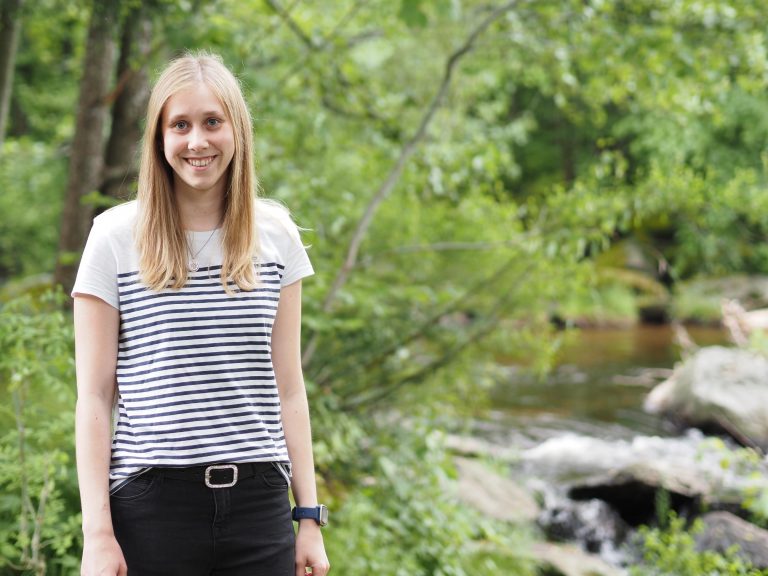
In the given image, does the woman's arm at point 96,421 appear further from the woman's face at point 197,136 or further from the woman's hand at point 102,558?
the woman's face at point 197,136

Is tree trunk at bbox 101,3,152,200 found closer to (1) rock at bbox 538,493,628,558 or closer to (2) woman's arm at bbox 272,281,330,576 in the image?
(2) woman's arm at bbox 272,281,330,576

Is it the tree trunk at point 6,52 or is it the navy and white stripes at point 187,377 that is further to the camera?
the tree trunk at point 6,52

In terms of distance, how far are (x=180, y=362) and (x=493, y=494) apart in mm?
4857

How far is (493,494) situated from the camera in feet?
19.9

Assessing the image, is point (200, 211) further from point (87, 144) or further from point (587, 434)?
point (587, 434)

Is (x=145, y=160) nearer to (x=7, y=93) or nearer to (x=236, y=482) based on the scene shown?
(x=236, y=482)

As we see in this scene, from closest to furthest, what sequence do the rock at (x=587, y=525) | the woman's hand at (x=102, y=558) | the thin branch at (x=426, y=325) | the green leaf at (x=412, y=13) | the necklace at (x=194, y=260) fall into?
the woman's hand at (x=102, y=558)
the necklace at (x=194, y=260)
the green leaf at (x=412, y=13)
the thin branch at (x=426, y=325)
the rock at (x=587, y=525)

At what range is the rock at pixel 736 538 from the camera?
4602 mm

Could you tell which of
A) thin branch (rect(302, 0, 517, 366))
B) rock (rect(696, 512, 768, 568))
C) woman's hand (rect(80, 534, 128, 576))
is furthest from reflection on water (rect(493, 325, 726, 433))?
woman's hand (rect(80, 534, 128, 576))

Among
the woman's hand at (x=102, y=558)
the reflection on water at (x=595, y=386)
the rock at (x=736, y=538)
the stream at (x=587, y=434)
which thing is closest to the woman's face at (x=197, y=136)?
the woman's hand at (x=102, y=558)

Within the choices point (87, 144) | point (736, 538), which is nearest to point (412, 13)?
point (87, 144)

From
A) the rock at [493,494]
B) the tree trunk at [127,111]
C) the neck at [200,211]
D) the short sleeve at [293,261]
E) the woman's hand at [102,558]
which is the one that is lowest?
the rock at [493,494]

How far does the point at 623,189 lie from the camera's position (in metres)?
4.04

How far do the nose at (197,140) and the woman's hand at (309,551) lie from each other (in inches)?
31.4
